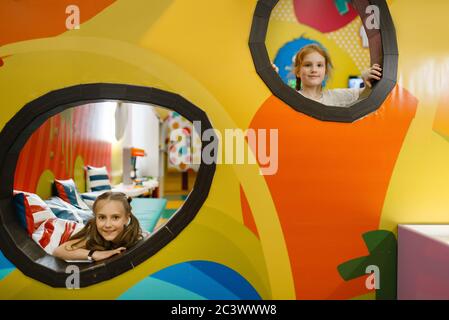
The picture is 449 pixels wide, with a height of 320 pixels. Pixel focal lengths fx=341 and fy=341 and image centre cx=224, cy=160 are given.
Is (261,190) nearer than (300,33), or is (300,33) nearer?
(261,190)

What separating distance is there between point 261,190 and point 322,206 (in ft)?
1.12

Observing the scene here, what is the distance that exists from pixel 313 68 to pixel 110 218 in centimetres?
150

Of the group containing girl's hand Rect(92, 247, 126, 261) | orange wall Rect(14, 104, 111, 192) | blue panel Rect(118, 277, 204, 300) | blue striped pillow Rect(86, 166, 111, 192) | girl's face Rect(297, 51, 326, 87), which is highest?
girl's face Rect(297, 51, 326, 87)

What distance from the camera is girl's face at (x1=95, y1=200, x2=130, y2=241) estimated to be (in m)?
1.96

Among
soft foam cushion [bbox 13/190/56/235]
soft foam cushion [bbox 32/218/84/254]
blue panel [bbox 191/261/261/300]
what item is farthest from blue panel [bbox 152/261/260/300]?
soft foam cushion [bbox 13/190/56/235]

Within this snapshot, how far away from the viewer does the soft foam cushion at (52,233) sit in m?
1.93

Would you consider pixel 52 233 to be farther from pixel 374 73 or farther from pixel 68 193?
pixel 374 73

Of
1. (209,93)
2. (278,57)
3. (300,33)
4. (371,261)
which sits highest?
(300,33)

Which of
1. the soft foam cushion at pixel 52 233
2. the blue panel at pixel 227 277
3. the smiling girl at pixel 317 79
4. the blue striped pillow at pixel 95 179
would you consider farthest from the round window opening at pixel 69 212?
the blue striped pillow at pixel 95 179

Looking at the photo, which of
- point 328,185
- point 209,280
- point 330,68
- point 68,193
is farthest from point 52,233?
point 330,68

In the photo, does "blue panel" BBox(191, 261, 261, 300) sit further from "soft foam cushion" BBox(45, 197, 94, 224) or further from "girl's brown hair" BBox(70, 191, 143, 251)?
"soft foam cushion" BBox(45, 197, 94, 224)

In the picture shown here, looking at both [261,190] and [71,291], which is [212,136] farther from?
[71,291]

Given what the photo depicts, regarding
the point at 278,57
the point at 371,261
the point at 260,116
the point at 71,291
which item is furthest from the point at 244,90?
the point at 278,57
